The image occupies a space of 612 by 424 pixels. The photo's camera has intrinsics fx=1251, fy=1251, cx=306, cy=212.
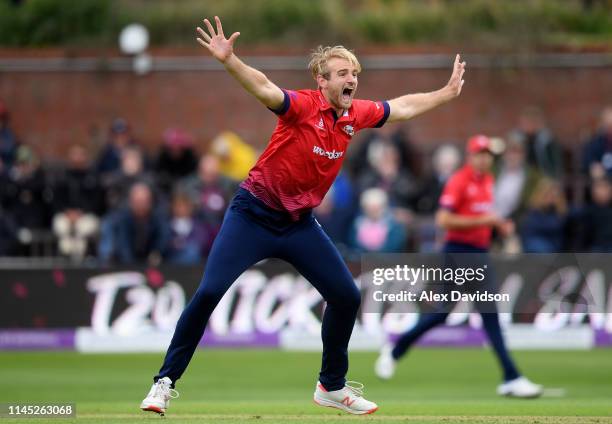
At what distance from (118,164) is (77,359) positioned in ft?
15.7

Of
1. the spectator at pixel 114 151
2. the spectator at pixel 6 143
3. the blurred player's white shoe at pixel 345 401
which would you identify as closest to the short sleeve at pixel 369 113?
the blurred player's white shoe at pixel 345 401

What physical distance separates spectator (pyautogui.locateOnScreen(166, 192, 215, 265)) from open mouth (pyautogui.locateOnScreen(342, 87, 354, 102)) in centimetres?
975

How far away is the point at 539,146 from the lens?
67.5 feet

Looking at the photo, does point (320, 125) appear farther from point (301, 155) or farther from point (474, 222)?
point (474, 222)

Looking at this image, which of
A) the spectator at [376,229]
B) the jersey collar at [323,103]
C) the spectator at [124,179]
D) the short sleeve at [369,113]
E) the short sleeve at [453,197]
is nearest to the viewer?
the jersey collar at [323,103]

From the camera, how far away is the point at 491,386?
14039mm

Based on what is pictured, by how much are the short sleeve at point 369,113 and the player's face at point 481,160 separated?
3.62m

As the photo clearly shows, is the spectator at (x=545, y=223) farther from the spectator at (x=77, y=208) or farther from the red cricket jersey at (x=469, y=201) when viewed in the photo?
the spectator at (x=77, y=208)

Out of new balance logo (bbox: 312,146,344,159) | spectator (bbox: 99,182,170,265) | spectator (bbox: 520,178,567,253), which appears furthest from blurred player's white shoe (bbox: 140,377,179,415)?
spectator (bbox: 520,178,567,253)

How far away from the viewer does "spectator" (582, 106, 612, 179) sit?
1975 centimetres

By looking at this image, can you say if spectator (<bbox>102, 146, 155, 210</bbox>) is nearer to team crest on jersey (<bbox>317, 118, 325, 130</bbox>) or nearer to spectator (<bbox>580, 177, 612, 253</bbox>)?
spectator (<bbox>580, 177, 612, 253</bbox>)

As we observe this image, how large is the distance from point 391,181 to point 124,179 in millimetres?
4265

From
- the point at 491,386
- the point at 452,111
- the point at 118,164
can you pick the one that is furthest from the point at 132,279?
the point at 452,111

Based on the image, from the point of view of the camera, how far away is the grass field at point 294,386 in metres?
10.1
